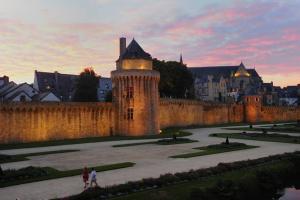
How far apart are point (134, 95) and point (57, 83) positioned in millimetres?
46613

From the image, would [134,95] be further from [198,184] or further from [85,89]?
[198,184]

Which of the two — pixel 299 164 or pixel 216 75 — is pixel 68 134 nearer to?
pixel 299 164

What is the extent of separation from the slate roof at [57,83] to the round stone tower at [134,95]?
3816 cm

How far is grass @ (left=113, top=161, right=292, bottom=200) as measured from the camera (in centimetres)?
2300

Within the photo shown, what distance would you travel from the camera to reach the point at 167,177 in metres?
26.5

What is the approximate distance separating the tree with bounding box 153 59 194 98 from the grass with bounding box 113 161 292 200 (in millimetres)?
58328

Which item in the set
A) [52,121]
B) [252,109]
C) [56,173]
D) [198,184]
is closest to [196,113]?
[252,109]

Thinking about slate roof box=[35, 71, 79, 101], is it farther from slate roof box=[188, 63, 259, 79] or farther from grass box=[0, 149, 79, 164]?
slate roof box=[188, 63, 259, 79]

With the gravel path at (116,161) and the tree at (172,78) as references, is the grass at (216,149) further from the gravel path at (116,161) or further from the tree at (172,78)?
the tree at (172,78)

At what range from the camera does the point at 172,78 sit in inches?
3656

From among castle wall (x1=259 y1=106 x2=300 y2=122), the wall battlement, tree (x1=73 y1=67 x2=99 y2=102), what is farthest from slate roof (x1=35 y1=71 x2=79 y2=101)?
castle wall (x1=259 y1=106 x2=300 y2=122)

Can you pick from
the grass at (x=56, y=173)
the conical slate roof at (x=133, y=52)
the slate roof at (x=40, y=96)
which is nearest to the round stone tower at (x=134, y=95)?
the conical slate roof at (x=133, y=52)

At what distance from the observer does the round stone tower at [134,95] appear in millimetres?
65625

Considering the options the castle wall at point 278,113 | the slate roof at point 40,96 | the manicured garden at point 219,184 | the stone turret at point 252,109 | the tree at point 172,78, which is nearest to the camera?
the manicured garden at point 219,184
